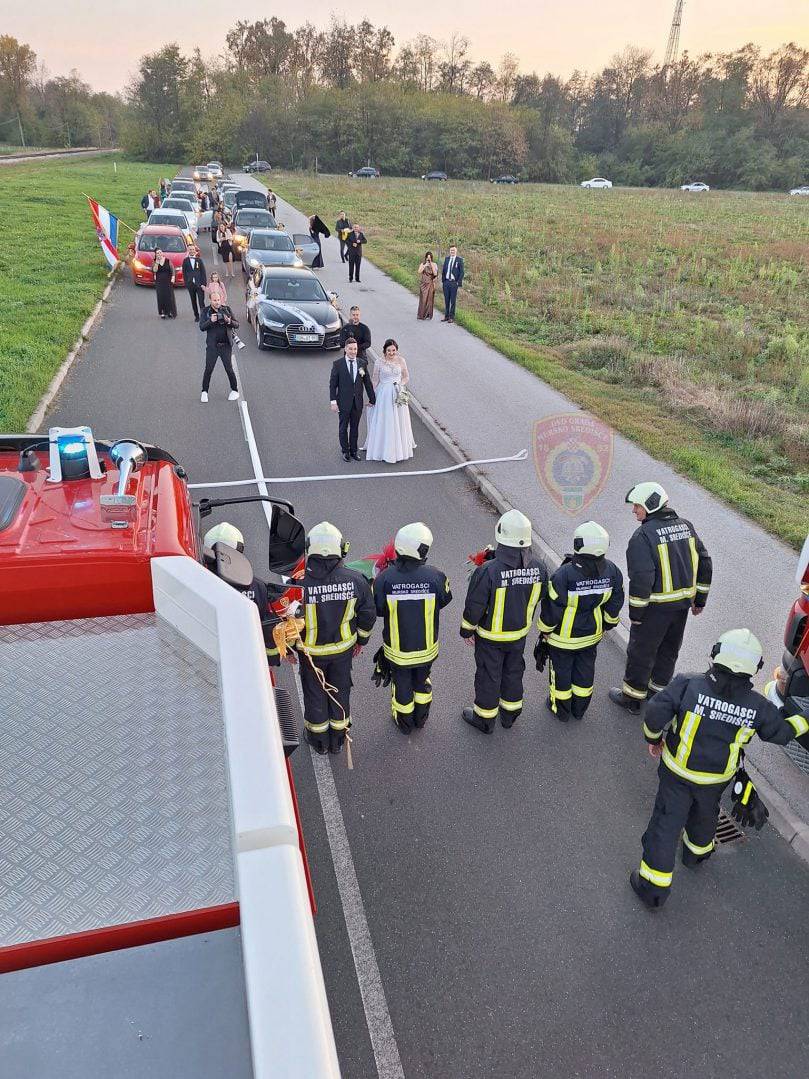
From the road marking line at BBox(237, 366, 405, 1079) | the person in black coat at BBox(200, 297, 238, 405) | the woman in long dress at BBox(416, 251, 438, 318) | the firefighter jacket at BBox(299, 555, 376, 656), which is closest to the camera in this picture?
the road marking line at BBox(237, 366, 405, 1079)

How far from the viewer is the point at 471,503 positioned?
9.30m

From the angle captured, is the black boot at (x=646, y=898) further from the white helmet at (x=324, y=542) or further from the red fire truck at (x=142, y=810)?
the white helmet at (x=324, y=542)

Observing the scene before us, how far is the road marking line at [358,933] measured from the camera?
347cm

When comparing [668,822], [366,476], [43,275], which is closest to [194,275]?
[43,275]

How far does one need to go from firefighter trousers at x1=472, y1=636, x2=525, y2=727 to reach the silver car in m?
16.3

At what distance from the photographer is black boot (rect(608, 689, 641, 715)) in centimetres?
581

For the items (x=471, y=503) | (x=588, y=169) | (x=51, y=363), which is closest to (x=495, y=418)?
(x=471, y=503)

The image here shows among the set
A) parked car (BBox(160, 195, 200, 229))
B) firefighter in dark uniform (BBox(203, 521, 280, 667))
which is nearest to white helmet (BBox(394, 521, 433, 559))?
firefighter in dark uniform (BBox(203, 521, 280, 667))

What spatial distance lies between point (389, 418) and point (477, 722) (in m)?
5.71

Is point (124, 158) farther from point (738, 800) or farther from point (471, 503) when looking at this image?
point (738, 800)

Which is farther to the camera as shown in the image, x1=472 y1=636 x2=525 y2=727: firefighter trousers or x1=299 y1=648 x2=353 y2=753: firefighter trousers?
x1=472 y1=636 x2=525 y2=727: firefighter trousers

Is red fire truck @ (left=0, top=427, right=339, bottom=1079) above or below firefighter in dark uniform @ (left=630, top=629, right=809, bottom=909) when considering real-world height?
above

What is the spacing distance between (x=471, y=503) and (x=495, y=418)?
3.23 m

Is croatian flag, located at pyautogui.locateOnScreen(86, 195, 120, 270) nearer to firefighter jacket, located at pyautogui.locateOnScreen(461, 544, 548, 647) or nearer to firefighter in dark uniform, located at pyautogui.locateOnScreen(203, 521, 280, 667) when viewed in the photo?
firefighter in dark uniform, located at pyautogui.locateOnScreen(203, 521, 280, 667)
